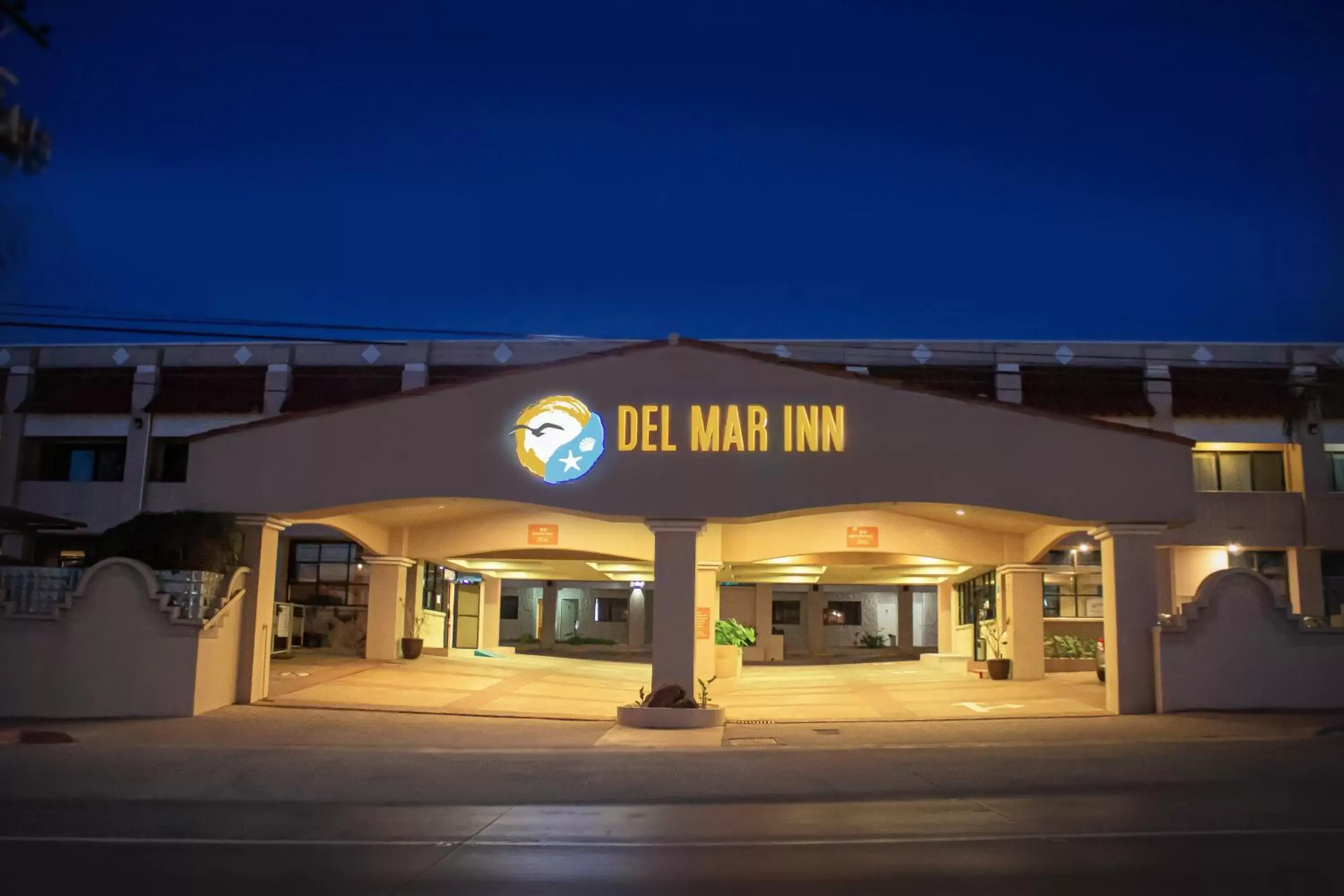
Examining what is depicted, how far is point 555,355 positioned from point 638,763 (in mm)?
23030

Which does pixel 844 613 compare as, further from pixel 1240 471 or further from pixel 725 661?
pixel 725 661

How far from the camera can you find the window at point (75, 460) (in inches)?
1532

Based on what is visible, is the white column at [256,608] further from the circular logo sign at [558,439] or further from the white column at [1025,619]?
the white column at [1025,619]

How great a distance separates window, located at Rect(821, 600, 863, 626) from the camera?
177 feet

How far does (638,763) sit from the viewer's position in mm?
16656

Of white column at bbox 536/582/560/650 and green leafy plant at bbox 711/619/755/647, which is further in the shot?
white column at bbox 536/582/560/650

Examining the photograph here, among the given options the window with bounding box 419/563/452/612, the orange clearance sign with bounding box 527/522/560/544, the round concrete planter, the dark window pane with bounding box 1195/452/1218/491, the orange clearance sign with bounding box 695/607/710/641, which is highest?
the dark window pane with bounding box 1195/452/1218/491

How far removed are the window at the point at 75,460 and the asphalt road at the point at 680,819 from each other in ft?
76.2

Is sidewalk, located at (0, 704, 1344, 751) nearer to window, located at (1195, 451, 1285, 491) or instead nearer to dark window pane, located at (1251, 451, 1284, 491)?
window, located at (1195, 451, 1285, 491)

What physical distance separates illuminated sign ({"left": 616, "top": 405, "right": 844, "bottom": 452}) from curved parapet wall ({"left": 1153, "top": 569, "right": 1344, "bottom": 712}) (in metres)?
6.95

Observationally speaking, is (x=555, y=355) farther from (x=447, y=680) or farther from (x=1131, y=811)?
(x=1131, y=811)

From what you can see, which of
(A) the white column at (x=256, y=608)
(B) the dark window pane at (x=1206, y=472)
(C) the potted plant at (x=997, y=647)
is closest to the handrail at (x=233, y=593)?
(A) the white column at (x=256, y=608)

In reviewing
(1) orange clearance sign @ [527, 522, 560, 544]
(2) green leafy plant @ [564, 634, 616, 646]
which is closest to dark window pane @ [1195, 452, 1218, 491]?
(1) orange clearance sign @ [527, 522, 560, 544]

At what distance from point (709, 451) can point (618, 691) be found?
30.5ft
